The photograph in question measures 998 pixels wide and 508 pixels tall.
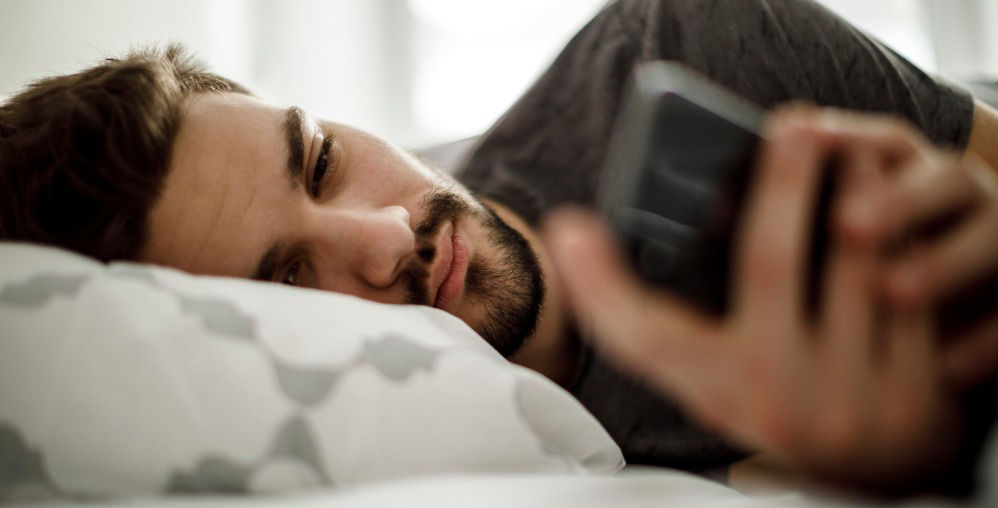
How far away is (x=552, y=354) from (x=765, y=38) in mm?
508

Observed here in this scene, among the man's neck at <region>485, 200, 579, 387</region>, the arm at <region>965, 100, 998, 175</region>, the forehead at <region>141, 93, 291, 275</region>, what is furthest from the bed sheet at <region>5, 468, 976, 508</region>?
the arm at <region>965, 100, 998, 175</region>

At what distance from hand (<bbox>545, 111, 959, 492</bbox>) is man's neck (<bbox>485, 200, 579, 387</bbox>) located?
1.67ft

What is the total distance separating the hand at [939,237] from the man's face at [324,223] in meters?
0.49

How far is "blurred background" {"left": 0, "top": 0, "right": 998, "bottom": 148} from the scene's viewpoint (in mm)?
1889

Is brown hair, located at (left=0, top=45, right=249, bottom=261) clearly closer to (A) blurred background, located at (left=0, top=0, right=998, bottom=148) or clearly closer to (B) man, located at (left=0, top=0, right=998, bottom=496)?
(B) man, located at (left=0, top=0, right=998, bottom=496)

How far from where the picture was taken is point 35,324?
0.45 metres

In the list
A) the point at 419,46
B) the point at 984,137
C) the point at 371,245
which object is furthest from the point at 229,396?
the point at 419,46

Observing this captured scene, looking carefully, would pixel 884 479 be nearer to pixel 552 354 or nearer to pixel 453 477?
pixel 453 477

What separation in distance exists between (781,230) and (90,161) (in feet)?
2.33

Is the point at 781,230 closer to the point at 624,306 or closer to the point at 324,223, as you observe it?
the point at 624,306

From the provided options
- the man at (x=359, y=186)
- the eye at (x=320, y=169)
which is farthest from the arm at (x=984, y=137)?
the eye at (x=320, y=169)

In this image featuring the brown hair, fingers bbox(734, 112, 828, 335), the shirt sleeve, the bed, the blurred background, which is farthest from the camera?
the blurred background

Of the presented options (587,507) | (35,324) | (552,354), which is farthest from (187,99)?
(587,507)

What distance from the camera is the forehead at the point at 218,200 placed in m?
0.67
